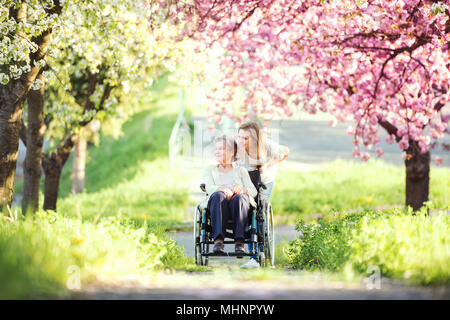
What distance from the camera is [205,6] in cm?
941

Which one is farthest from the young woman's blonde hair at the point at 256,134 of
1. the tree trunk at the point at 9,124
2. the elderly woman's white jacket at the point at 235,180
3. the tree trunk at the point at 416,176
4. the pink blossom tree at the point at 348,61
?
the tree trunk at the point at 416,176

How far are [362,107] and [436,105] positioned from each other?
122 centimetres

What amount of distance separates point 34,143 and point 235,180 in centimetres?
430

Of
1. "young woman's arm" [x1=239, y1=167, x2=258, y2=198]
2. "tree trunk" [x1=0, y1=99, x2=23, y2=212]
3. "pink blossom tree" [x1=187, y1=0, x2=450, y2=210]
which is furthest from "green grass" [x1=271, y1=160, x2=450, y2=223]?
"tree trunk" [x1=0, y1=99, x2=23, y2=212]

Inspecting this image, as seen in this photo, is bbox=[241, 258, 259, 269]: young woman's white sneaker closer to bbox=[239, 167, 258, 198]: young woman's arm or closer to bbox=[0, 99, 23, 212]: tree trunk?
bbox=[239, 167, 258, 198]: young woman's arm

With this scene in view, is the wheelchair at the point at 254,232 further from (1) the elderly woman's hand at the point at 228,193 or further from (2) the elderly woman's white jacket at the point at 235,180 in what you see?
(1) the elderly woman's hand at the point at 228,193

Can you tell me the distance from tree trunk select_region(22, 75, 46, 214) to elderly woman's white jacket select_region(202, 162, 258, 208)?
3654 mm

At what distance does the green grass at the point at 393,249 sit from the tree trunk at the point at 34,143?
533 centimetres

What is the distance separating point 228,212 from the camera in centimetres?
706

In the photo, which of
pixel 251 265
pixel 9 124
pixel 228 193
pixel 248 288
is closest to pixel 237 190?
pixel 228 193

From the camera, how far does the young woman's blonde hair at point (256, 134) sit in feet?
25.0

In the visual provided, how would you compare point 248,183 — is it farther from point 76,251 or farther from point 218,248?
point 76,251
